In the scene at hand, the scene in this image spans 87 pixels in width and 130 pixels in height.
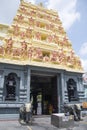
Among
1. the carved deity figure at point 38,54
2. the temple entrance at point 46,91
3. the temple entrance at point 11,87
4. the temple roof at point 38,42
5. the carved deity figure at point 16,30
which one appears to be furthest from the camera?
the temple entrance at point 46,91

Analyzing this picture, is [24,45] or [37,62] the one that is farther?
[24,45]

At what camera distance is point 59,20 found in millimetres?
21141

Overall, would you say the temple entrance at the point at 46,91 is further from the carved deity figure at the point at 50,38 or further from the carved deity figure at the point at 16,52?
the carved deity figure at the point at 50,38

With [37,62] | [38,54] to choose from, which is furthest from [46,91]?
[38,54]

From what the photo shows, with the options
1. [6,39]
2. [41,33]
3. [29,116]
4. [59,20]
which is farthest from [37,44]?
[29,116]

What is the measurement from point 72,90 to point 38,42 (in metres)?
6.63

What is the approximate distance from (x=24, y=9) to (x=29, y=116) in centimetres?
1341

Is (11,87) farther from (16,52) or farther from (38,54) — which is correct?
(38,54)

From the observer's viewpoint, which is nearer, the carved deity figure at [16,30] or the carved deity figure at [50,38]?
the carved deity figure at [16,30]

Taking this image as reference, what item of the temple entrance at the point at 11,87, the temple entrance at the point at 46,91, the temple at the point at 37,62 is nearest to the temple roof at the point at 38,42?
the temple at the point at 37,62

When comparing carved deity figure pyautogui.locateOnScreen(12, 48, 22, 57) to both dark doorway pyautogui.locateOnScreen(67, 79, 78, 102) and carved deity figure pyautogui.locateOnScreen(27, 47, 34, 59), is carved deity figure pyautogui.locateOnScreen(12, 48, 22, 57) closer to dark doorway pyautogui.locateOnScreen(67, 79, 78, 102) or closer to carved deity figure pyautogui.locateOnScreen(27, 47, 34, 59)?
carved deity figure pyautogui.locateOnScreen(27, 47, 34, 59)

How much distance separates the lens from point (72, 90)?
56.2 feet

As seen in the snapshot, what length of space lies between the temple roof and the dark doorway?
1.50m

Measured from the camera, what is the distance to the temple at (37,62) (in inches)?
567
